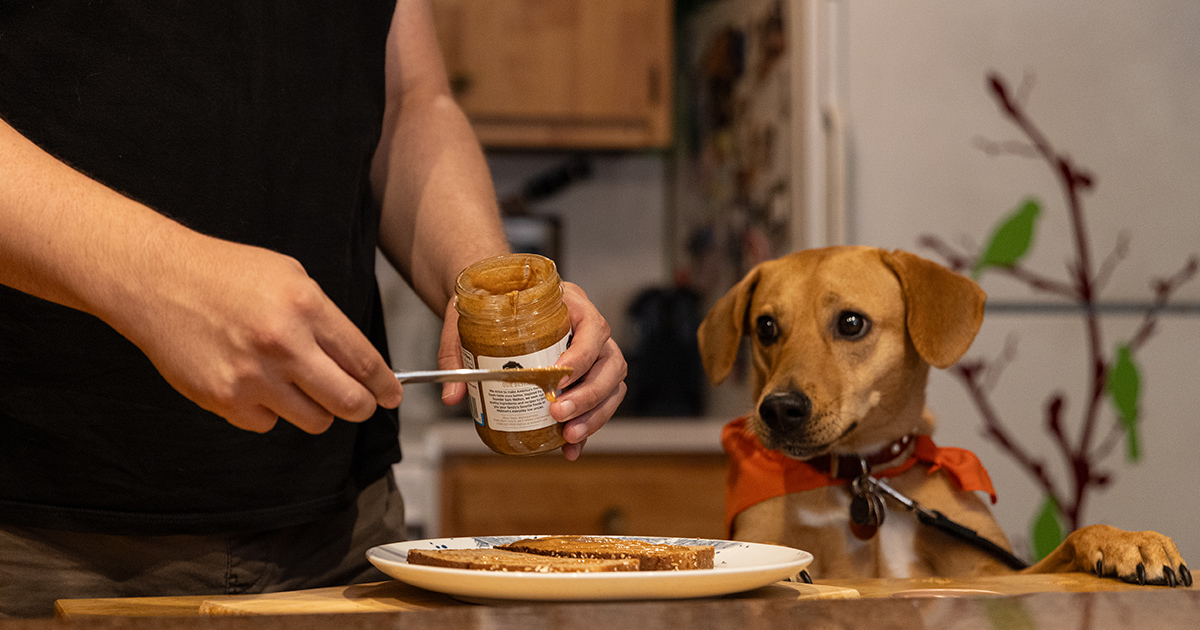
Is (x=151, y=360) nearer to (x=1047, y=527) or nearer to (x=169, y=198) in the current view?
(x=169, y=198)

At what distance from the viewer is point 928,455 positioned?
107 cm

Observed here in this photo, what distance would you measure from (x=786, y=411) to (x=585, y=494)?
4.31 ft

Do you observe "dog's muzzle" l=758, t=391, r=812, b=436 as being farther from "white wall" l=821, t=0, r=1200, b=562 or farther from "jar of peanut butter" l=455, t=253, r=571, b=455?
"white wall" l=821, t=0, r=1200, b=562

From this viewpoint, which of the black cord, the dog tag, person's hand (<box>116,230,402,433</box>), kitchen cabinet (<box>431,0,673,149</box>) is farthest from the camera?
kitchen cabinet (<box>431,0,673,149</box>)

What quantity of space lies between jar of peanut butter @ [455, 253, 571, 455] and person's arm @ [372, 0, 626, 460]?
8 cm

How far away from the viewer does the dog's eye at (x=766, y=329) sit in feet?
4.23

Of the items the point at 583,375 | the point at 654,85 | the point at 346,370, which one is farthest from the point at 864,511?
the point at 654,85

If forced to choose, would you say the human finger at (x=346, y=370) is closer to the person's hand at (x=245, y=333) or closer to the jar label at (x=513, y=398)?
the person's hand at (x=245, y=333)

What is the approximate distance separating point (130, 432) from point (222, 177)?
234 millimetres

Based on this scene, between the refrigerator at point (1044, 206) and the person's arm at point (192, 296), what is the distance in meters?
1.58

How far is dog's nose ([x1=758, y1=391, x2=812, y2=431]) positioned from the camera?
1.09 m

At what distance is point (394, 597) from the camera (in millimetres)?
650

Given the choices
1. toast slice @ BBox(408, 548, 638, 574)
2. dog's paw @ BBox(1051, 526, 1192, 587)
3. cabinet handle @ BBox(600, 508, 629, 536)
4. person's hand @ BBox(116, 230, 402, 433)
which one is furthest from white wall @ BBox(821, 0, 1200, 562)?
person's hand @ BBox(116, 230, 402, 433)

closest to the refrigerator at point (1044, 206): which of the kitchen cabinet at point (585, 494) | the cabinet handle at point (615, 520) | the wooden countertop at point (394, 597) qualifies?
the kitchen cabinet at point (585, 494)
